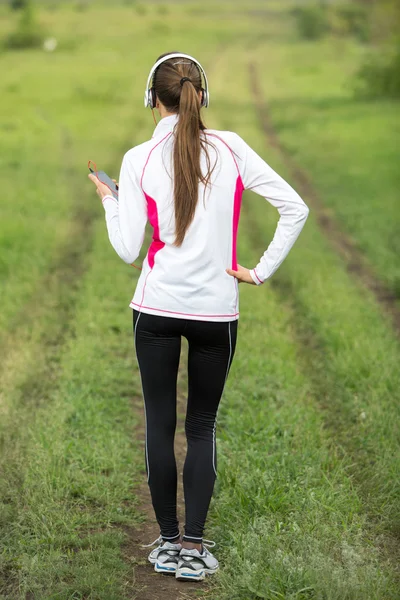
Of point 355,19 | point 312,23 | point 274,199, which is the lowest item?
point 274,199

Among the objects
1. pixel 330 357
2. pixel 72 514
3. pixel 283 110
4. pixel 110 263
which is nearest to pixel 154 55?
pixel 283 110

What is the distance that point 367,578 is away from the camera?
3.79 m

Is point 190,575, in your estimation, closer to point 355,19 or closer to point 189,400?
point 189,400

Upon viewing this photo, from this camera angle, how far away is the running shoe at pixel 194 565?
13.4 ft

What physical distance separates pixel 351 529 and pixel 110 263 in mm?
5850

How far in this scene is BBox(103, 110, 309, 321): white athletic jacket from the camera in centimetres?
373

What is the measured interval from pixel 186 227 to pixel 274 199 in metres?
0.41

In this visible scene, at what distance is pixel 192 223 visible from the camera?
3.73 metres

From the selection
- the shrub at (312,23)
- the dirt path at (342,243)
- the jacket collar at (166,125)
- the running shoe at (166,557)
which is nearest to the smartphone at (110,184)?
the jacket collar at (166,125)

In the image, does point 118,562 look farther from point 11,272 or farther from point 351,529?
point 11,272

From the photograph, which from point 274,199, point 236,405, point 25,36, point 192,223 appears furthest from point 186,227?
point 25,36

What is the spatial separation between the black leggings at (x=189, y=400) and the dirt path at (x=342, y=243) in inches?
169

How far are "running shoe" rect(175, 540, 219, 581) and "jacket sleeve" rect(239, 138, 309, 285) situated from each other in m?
1.30

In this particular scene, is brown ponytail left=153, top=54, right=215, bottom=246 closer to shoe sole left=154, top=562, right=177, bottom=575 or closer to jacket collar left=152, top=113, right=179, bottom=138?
jacket collar left=152, top=113, right=179, bottom=138
